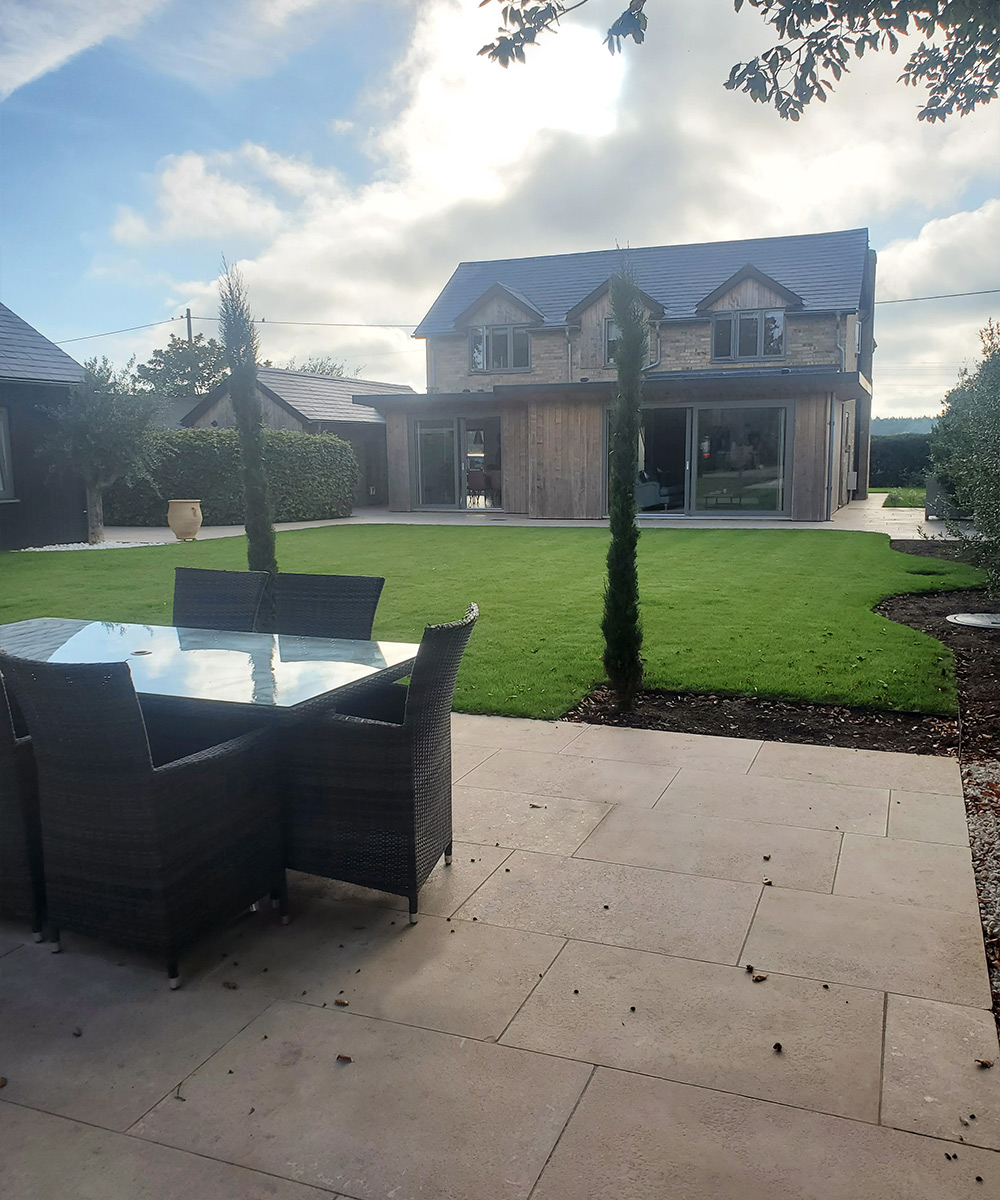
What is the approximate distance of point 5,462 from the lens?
17016 millimetres

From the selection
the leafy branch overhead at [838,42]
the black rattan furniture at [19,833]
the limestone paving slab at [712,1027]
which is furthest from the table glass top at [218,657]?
the leafy branch overhead at [838,42]

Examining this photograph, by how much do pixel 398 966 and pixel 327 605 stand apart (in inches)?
87.1

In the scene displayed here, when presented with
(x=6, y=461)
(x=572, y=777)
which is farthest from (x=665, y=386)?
(x=572, y=777)

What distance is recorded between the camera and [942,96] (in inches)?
243

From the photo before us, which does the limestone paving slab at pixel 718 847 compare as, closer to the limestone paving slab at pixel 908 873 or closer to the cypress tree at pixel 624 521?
the limestone paving slab at pixel 908 873

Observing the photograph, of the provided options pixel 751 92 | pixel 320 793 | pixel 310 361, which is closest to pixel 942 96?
pixel 751 92

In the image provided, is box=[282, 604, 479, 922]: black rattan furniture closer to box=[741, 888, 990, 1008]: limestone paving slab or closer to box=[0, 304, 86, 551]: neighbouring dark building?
box=[741, 888, 990, 1008]: limestone paving slab

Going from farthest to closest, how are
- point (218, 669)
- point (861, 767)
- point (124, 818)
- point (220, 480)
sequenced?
point (220, 480), point (861, 767), point (218, 669), point (124, 818)

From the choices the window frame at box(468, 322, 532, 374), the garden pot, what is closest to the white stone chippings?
the garden pot

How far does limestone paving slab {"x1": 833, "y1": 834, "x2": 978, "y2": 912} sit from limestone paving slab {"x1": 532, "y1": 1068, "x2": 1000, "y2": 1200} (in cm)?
141

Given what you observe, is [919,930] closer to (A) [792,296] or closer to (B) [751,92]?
(B) [751,92]

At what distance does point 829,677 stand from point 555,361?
21501 millimetres

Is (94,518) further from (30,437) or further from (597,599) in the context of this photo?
(597,599)

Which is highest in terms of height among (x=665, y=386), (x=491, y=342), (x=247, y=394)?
(x=491, y=342)
